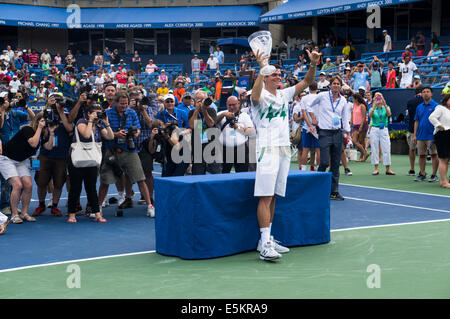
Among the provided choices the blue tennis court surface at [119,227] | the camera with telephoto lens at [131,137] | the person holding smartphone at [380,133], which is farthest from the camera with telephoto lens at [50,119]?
the person holding smartphone at [380,133]

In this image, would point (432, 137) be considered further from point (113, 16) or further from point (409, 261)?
point (113, 16)

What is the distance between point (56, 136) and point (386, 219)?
557 centimetres

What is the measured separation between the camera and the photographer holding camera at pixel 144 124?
446 inches

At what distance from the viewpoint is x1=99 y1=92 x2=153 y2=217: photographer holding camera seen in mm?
10898

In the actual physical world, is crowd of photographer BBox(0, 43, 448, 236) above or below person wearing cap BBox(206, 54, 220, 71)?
below

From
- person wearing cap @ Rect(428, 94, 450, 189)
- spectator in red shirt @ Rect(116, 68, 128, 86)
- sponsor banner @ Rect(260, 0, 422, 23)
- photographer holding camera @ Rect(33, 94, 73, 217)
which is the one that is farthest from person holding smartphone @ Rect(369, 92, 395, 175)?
spectator in red shirt @ Rect(116, 68, 128, 86)

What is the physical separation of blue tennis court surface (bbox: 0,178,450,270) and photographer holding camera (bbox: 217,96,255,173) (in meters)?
1.77

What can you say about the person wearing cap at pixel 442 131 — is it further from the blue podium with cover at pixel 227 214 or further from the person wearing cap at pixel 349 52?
the person wearing cap at pixel 349 52

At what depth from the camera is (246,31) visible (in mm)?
45188

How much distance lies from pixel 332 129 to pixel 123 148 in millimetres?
3947

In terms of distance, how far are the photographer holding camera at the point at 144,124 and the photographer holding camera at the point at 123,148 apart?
257 millimetres

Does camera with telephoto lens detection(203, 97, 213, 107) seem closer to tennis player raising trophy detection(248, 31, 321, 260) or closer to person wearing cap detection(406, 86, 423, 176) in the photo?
tennis player raising trophy detection(248, 31, 321, 260)

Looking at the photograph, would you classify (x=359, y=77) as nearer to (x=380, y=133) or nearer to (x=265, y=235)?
(x=380, y=133)

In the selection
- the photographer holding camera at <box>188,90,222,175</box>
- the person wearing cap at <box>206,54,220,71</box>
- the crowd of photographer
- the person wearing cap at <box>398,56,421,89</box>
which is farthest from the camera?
the person wearing cap at <box>206,54,220,71</box>
